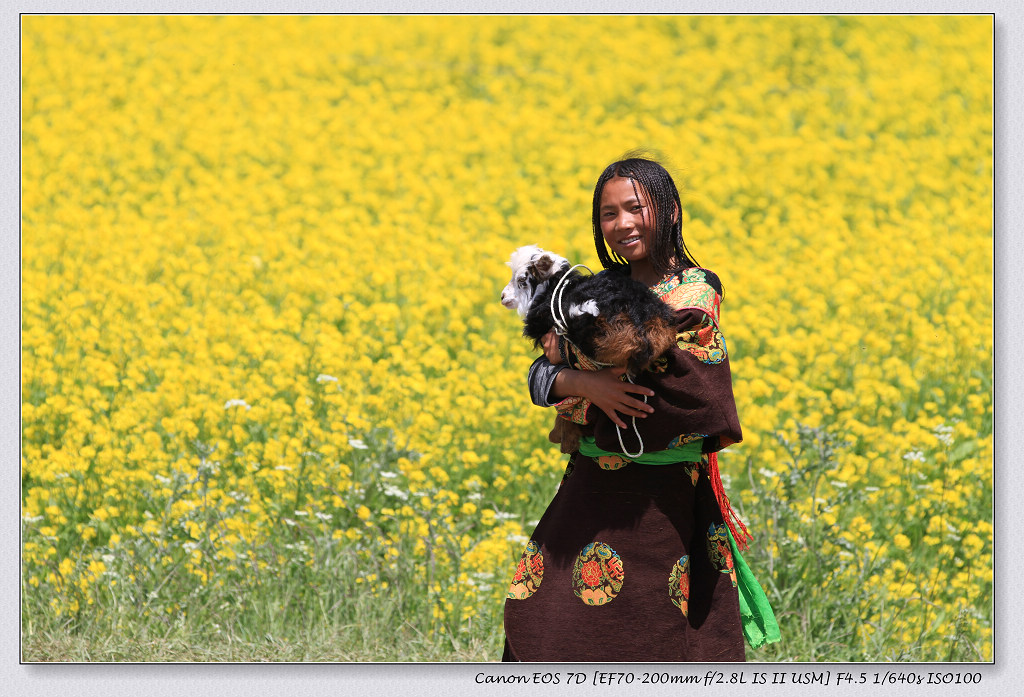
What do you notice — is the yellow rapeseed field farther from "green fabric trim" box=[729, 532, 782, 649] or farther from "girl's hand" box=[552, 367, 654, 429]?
"green fabric trim" box=[729, 532, 782, 649]

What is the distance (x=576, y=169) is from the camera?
7777 millimetres

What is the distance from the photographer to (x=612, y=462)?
2.46 m

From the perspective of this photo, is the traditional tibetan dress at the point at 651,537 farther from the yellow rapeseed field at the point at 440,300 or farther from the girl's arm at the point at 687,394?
the yellow rapeseed field at the point at 440,300

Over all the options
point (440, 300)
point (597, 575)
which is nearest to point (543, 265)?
point (597, 575)

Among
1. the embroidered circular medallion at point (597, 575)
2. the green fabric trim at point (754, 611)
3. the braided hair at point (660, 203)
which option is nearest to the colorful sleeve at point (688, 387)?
the braided hair at point (660, 203)

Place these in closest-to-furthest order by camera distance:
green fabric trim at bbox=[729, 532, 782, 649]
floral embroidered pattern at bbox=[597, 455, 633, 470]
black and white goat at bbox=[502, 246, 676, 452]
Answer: black and white goat at bbox=[502, 246, 676, 452], floral embroidered pattern at bbox=[597, 455, 633, 470], green fabric trim at bbox=[729, 532, 782, 649]

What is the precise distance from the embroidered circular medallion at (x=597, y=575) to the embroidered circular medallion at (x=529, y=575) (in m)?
0.09

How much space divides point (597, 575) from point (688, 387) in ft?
1.54

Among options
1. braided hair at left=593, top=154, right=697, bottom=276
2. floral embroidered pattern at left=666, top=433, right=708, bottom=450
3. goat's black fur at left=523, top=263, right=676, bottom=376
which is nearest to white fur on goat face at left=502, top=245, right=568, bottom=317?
goat's black fur at left=523, top=263, right=676, bottom=376

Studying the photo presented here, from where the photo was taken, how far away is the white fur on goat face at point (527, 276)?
2400 millimetres

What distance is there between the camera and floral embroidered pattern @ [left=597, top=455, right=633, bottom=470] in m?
2.46

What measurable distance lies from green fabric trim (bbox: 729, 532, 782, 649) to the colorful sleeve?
1.33 feet

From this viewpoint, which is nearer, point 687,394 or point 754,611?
point 687,394

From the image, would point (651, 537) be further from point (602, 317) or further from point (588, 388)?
point (602, 317)
